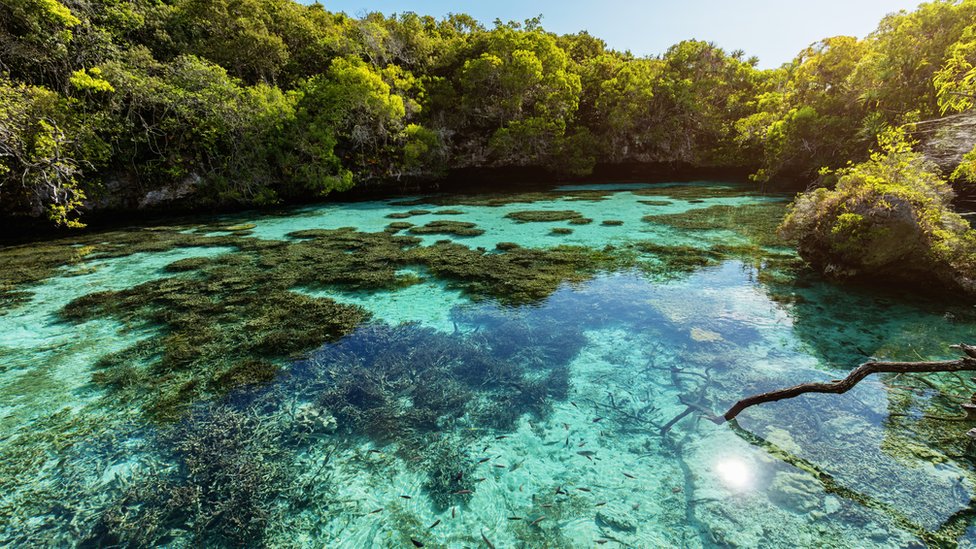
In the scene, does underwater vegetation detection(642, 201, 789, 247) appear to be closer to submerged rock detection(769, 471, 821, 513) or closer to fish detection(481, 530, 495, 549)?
submerged rock detection(769, 471, 821, 513)

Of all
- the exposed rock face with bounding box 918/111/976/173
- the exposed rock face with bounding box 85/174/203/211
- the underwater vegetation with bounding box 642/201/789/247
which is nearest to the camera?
the exposed rock face with bounding box 918/111/976/173

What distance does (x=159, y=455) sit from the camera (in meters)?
5.52

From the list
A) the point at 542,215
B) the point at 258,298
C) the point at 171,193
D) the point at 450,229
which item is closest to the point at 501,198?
the point at 542,215

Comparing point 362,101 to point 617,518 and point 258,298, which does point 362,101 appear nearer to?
point 258,298

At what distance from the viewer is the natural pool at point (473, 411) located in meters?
4.51

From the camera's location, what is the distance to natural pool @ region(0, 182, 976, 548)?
14.8 feet

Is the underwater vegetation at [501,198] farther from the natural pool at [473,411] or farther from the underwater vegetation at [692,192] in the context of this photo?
the natural pool at [473,411]

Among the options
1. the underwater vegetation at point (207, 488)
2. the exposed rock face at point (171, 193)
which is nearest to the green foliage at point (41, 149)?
the exposed rock face at point (171, 193)

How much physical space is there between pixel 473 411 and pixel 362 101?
27970 mm

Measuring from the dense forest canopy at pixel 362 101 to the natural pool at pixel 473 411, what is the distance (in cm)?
559

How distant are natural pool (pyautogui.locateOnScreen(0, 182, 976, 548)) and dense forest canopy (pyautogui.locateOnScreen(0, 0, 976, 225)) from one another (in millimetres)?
5591

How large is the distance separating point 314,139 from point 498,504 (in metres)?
30.0

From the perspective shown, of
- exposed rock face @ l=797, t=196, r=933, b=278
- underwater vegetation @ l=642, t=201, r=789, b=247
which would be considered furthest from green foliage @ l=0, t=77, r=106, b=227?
underwater vegetation @ l=642, t=201, r=789, b=247

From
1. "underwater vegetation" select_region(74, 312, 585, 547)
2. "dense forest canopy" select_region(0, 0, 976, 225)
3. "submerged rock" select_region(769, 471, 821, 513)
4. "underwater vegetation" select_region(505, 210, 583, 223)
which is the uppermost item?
"dense forest canopy" select_region(0, 0, 976, 225)
